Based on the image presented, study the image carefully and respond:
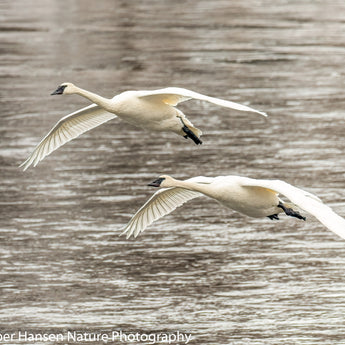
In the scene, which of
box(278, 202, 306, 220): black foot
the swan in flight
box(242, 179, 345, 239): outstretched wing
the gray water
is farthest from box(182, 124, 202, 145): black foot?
the gray water

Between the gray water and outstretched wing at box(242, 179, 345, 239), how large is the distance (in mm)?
3971

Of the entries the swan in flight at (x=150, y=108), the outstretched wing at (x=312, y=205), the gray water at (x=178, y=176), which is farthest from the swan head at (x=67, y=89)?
the gray water at (x=178, y=176)

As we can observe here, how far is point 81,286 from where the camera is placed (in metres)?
21.5

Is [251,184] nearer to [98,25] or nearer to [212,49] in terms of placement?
[212,49]

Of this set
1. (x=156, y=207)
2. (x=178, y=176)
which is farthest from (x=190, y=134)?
(x=178, y=176)

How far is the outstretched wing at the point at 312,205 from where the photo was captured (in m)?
12.6

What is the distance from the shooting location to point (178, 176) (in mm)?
28750

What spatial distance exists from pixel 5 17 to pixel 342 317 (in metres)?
39.7

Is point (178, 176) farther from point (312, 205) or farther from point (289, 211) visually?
point (312, 205)

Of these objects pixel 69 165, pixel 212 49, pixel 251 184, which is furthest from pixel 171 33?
pixel 251 184

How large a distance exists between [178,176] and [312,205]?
49.9 feet

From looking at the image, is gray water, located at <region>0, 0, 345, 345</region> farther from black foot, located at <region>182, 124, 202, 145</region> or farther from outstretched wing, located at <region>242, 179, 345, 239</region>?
outstretched wing, located at <region>242, 179, 345, 239</region>

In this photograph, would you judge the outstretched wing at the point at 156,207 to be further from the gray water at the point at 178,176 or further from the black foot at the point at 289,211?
the black foot at the point at 289,211

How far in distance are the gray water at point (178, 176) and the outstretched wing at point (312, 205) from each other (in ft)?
13.0
